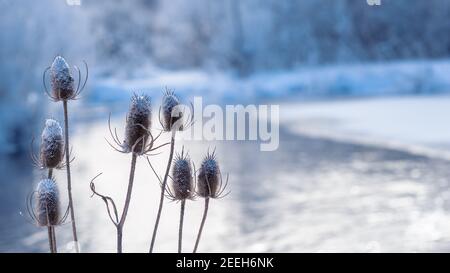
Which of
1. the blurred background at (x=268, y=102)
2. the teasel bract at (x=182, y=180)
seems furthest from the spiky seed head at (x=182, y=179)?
the blurred background at (x=268, y=102)

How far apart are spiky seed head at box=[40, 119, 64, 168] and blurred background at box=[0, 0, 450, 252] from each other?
0.44 feet

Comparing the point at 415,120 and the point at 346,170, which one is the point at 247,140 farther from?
the point at 346,170

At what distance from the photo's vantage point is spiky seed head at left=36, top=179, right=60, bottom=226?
102 cm

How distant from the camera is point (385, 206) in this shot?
8273 millimetres

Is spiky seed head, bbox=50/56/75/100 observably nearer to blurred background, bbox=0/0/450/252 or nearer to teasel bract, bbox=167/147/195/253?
blurred background, bbox=0/0/450/252

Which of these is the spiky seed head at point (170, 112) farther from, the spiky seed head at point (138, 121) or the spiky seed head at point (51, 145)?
the spiky seed head at point (51, 145)

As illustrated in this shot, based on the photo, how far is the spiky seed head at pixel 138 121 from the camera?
1030 millimetres

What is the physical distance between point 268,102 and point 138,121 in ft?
67.5

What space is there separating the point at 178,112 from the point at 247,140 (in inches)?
591

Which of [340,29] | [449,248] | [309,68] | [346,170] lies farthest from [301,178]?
[340,29]

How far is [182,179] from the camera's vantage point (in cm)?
107

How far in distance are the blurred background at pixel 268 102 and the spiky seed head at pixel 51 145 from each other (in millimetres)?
135

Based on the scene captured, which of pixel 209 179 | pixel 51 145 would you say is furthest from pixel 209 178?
pixel 51 145

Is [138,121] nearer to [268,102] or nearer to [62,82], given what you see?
[62,82]
